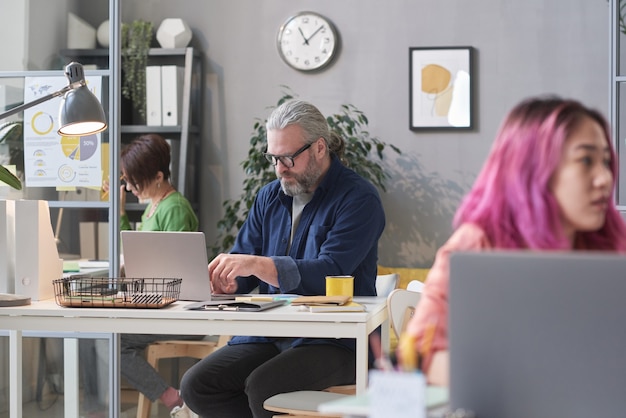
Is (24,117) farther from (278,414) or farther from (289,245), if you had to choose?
(278,414)

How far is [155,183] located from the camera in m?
4.27

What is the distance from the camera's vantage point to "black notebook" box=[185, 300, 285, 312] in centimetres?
247

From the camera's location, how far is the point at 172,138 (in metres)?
5.26

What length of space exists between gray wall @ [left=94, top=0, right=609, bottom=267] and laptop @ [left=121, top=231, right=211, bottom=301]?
8.63ft

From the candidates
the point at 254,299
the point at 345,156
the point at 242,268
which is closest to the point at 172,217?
the point at 345,156

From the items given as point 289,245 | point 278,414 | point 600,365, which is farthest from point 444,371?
point 289,245

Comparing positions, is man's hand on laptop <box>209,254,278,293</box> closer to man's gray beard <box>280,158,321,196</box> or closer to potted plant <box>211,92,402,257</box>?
man's gray beard <box>280,158,321,196</box>

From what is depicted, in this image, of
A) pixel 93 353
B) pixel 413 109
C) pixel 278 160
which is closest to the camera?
pixel 278 160

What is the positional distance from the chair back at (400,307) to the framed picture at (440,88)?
260cm

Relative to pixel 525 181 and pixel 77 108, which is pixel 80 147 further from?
pixel 525 181

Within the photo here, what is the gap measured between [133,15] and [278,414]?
344 centimetres

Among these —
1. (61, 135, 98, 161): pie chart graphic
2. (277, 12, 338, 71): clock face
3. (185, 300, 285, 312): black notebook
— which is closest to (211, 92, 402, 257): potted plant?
(277, 12, 338, 71): clock face

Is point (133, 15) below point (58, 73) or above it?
above

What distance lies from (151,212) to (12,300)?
173 cm
